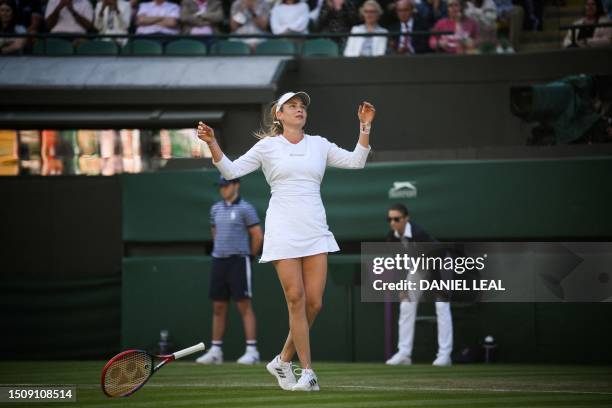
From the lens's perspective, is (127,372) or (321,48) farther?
(321,48)

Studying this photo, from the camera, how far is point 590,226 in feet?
40.5

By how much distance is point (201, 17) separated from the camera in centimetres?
1689

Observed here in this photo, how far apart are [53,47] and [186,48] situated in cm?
202

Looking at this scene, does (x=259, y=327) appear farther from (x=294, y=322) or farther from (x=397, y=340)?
(x=294, y=322)

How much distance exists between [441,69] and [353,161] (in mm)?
8455

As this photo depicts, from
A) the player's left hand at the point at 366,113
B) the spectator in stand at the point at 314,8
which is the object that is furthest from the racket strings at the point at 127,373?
the spectator in stand at the point at 314,8

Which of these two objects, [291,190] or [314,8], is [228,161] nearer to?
[291,190]

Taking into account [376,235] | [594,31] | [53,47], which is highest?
[53,47]

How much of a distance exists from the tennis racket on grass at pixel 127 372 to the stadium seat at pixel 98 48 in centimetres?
989

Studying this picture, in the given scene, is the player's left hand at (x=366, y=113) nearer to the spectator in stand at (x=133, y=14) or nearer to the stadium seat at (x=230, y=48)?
the stadium seat at (x=230, y=48)

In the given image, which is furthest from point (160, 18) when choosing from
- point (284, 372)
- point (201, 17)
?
point (284, 372)

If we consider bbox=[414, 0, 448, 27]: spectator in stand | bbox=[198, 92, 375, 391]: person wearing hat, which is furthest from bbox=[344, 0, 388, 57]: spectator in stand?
bbox=[198, 92, 375, 391]: person wearing hat

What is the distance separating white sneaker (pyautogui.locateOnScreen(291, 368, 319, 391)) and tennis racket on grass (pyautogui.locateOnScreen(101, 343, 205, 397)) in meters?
0.83

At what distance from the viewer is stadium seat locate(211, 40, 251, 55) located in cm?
1631
